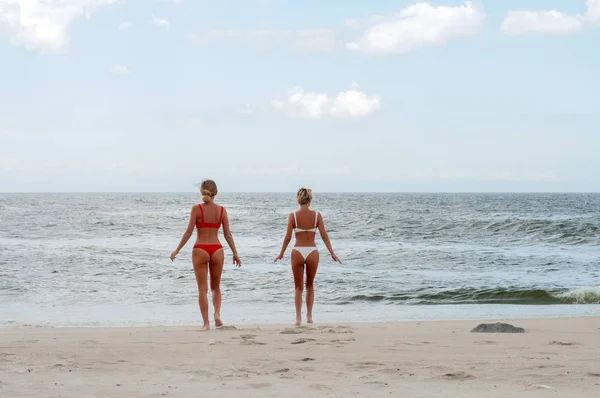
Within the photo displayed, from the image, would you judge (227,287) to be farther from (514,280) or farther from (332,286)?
(514,280)

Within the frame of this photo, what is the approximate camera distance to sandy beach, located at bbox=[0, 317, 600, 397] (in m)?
4.70

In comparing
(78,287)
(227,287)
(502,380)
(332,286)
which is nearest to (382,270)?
(332,286)

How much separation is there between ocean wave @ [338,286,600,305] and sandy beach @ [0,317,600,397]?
450 cm

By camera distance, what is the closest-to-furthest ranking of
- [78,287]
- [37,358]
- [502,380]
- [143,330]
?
[502,380], [37,358], [143,330], [78,287]

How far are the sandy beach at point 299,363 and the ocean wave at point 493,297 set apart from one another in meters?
4.50

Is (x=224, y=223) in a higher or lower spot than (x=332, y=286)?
higher

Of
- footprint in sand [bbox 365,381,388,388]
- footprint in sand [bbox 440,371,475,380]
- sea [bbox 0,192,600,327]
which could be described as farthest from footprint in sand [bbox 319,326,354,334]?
footprint in sand [bbox 365,381,388,388]

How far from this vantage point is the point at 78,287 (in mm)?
13469

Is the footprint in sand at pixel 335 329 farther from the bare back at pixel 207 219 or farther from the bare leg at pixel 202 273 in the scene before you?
the bare back at pixel 207 219

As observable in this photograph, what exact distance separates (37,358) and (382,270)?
11.6m

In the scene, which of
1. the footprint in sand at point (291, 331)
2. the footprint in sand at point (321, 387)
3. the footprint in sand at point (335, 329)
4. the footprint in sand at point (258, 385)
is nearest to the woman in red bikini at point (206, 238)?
the footprint in sand at point (291, 331)

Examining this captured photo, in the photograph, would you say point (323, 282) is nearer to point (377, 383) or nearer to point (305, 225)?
point (305, 225)

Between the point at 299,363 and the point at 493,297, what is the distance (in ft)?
26.2

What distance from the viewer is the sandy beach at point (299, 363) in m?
4.70
